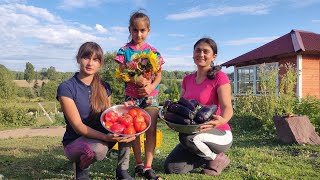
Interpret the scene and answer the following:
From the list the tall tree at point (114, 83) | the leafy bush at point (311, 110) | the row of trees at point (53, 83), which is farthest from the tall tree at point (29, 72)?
the leafy bush at point (311, 110)

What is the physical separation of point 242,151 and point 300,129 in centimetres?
183

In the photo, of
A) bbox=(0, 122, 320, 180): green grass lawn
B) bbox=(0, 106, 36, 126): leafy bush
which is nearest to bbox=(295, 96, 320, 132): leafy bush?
bbox=(0, 122, 320, 180): green grass lawn

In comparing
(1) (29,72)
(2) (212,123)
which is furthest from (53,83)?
(2) (212,123)

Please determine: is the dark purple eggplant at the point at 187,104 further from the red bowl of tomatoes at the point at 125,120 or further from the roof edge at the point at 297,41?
the roof edge at the point at 297,41

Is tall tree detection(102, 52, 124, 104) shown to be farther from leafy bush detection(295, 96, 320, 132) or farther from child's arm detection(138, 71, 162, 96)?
child's arm detection(138, 71, 162, 96)

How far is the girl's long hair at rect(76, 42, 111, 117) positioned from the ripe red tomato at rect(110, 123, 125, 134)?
0.33m

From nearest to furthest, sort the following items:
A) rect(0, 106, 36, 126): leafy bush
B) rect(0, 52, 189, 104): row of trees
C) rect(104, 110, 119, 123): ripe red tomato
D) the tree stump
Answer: rect(104, 110, 119, 123): ripe red tomato → the tree stump → rect(0, 106, 36, 126): leafy bush → rect(0, 52, 189, 104): row of trees

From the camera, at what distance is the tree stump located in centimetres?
614

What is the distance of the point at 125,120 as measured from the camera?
329cm

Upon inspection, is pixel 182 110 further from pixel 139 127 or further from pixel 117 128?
pixel 117 128

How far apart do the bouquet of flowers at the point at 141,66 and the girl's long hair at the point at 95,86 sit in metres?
0.32

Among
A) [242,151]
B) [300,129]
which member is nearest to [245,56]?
[300,129]

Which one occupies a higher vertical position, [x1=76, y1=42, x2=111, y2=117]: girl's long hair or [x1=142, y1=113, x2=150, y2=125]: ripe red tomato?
[x1=76, y1=42, x2=111, y2=117]: girl's long hair

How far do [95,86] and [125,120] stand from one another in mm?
531
